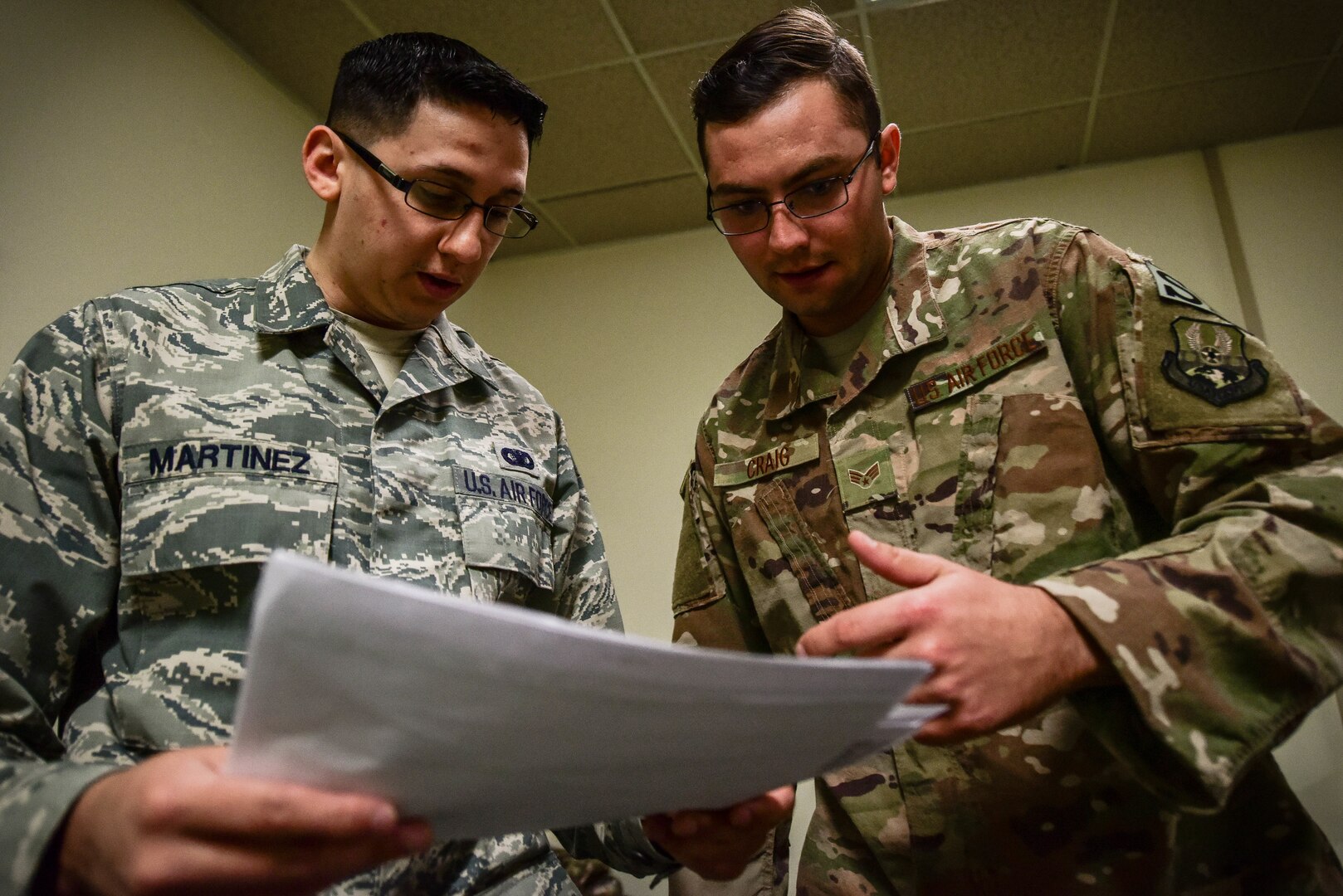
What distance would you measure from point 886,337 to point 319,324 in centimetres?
77

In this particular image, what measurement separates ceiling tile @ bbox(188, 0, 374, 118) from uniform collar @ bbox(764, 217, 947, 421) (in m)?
1.71

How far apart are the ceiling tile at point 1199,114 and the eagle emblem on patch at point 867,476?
7.25 ft

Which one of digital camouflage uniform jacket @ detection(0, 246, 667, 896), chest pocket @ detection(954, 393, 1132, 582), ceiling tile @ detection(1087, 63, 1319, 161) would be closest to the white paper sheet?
digital camouflage uniform jacket @ detection(0, 246, 667, 896)

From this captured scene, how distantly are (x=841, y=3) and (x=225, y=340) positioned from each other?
186 cm

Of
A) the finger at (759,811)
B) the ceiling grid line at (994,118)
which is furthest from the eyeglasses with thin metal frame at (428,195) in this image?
the ceiling grid line at (994,118)

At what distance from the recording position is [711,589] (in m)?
1.16

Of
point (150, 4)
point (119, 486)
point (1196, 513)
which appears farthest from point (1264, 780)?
point (150, 4)

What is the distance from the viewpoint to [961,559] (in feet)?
3.12

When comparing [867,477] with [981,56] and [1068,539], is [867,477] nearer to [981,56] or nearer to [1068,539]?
[1068,539]

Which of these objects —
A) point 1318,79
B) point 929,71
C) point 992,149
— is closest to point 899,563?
point 929,71

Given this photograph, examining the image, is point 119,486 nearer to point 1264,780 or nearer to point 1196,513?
point 1196,513

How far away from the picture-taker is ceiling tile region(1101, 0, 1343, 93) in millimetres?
2193

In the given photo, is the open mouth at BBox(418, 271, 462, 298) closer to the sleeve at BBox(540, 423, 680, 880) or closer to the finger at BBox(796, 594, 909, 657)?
the sleeve at BBox(540, 423, 680, 880)

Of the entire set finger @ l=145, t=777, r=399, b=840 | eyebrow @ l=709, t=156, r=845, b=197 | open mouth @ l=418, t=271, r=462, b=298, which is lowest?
finger @ l=145, t=777, r=399, b=840
